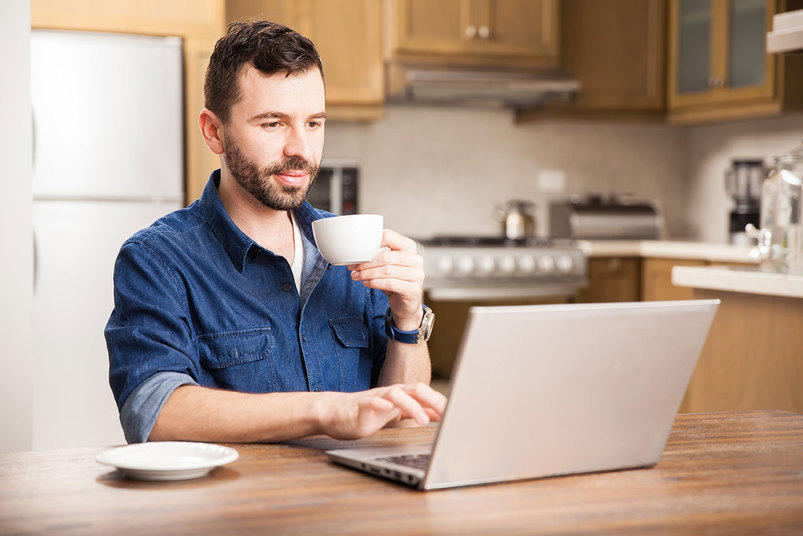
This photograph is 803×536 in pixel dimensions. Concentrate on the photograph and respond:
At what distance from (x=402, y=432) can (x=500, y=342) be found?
364mm

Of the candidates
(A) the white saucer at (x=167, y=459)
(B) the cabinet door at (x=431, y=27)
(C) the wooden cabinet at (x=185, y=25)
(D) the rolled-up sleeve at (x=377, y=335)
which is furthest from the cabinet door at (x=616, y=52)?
(A) the white saucer at (x=167, y=459)

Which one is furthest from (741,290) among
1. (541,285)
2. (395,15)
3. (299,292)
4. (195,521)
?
(395,15)

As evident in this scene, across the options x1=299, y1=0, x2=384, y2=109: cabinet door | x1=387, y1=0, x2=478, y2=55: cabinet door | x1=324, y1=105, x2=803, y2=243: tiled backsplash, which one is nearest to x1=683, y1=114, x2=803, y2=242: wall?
x1=324, y1=105, x2=803, y2=243: tiled backsplash

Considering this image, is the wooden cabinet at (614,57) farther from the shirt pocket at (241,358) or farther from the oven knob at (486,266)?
the shirt pocket at (241,358)

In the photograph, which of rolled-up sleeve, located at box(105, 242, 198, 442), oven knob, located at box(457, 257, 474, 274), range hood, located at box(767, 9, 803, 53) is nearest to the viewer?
rolled-up sleeve, located at box(105, 242, 198, 442)

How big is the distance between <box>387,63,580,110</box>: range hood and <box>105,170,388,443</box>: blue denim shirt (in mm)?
2638

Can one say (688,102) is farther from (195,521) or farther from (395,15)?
(195,521)

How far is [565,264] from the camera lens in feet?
13.1

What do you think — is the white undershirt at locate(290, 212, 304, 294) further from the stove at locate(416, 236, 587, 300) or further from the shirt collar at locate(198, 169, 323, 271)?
the stove at locate(416, 236, 587, 300)

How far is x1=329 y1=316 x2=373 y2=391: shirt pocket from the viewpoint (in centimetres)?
150

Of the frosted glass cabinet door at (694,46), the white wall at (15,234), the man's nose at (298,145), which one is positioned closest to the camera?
the man's nose at (298,145)

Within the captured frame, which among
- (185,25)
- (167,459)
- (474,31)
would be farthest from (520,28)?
(167,459)

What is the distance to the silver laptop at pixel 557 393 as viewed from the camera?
0.87m

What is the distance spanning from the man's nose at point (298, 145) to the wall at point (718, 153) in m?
3.43
